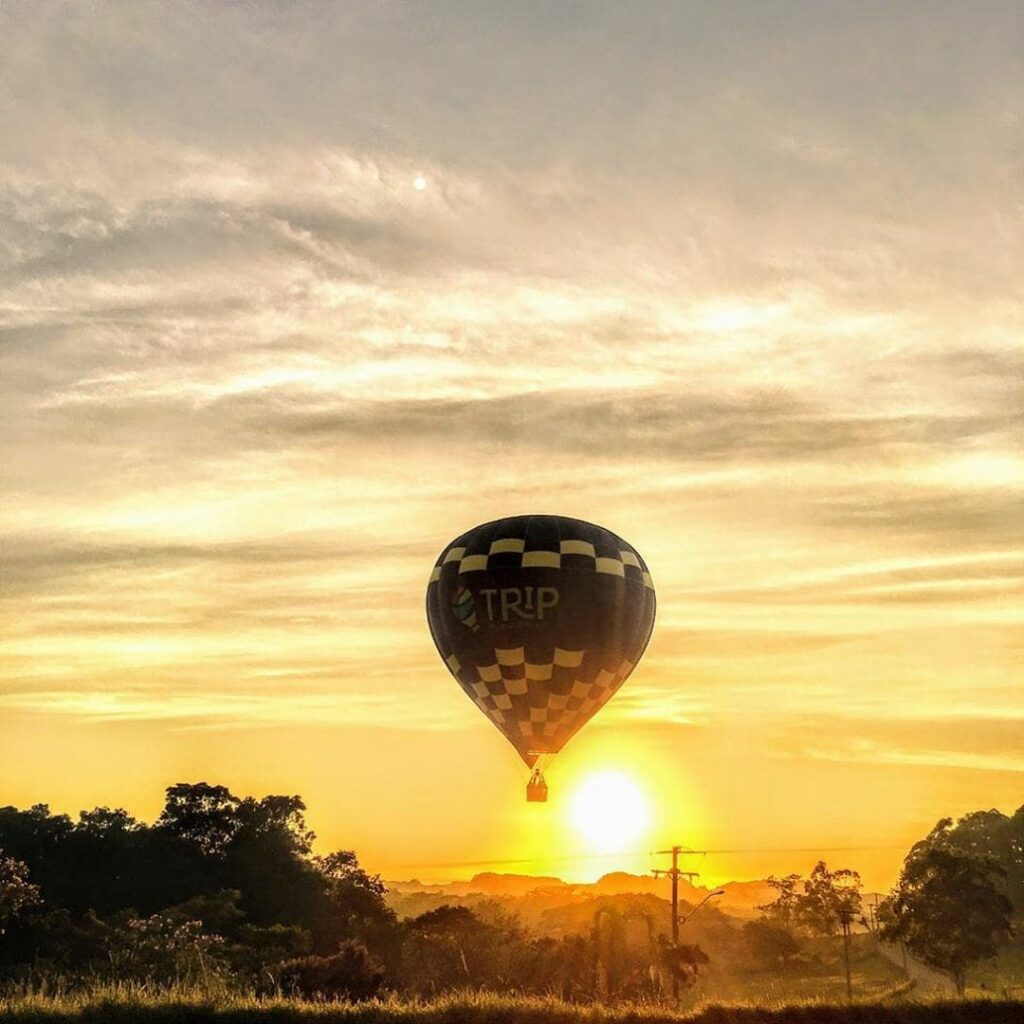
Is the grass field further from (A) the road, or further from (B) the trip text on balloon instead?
(A) the road

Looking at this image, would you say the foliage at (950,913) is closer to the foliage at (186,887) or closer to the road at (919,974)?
the road at (919,974)

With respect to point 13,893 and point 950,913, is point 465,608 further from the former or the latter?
point 950,913

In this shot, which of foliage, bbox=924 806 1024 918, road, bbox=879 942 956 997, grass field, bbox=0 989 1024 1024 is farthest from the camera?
foliage, bbox=924 806 1024 918

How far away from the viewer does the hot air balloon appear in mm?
46844

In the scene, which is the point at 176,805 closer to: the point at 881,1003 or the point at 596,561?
the point at 596,561

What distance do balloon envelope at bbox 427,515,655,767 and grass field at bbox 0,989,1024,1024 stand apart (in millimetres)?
22572

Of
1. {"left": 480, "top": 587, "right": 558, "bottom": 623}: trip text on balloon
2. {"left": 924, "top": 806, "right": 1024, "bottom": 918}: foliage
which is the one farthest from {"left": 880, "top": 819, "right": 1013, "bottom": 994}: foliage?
{"left": 480, "top": 587, "right": 558, "bottom": 623}: trip text on balloon

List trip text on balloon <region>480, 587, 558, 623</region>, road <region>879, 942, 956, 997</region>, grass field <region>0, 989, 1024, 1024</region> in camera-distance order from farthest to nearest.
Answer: road <region>879, 942, 956, 997</region>
trip text on balloon <region>480, 587, 558, 623</region>
grass field <region>0, 989, 1024, 1024</region>

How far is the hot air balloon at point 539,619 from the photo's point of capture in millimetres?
46844

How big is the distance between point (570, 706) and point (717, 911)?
131 m

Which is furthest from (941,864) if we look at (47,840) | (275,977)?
(275,977)

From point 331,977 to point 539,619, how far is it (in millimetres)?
16515

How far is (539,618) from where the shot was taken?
4672 cm

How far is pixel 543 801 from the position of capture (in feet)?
159
